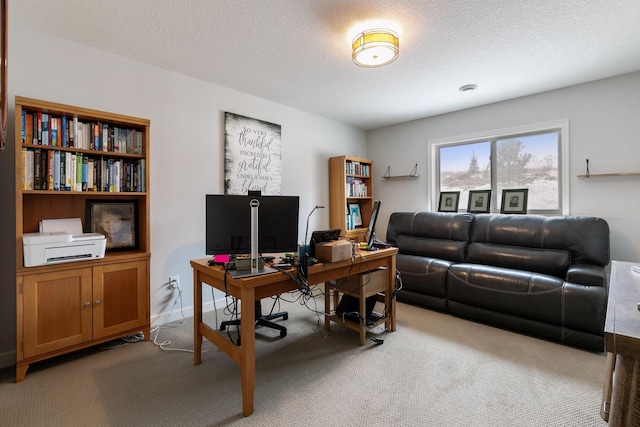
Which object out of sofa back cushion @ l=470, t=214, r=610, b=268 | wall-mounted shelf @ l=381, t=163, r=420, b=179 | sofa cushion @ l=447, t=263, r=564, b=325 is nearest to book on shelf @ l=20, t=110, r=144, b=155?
Answer: sofa cushion @ l=447, t=263, r=564, b=325

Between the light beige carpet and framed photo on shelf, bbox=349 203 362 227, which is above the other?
framed photo on shelf, bbox=349 203 362 227

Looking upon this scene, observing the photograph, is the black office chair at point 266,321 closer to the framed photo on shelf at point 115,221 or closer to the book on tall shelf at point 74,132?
the framed photo on shelf at point 115,221

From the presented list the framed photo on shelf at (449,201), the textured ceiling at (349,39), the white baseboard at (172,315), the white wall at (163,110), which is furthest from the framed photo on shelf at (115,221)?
the framed photo on shelf at (449,201)

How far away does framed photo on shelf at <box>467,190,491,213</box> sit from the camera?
3.80 m

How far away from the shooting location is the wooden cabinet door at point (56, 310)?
6.24 ft

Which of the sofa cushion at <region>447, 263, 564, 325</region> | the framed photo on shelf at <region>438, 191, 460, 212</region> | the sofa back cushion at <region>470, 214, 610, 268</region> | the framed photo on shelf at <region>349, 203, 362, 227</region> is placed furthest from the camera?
the framed photo on shelf at <region>349, 203, 362, 227</region>

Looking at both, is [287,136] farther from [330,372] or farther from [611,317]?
[611,317]

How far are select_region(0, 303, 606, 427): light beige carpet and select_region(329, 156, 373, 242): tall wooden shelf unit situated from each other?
2.09 meters

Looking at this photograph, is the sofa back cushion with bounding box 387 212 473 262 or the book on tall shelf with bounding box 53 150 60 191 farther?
the sofa back cushion with bounding box 387 212 473 262

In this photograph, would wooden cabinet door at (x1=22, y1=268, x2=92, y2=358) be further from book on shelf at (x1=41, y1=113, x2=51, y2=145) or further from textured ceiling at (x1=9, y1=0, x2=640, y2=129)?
textured ceiling at (x1=9, y1=0, x2=640, y2=129)

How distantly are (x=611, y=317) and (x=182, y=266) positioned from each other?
308 cm

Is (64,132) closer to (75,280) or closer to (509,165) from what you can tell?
(75,280)

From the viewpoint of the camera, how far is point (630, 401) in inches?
28.2

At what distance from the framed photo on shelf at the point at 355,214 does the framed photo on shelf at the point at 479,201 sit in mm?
1617
